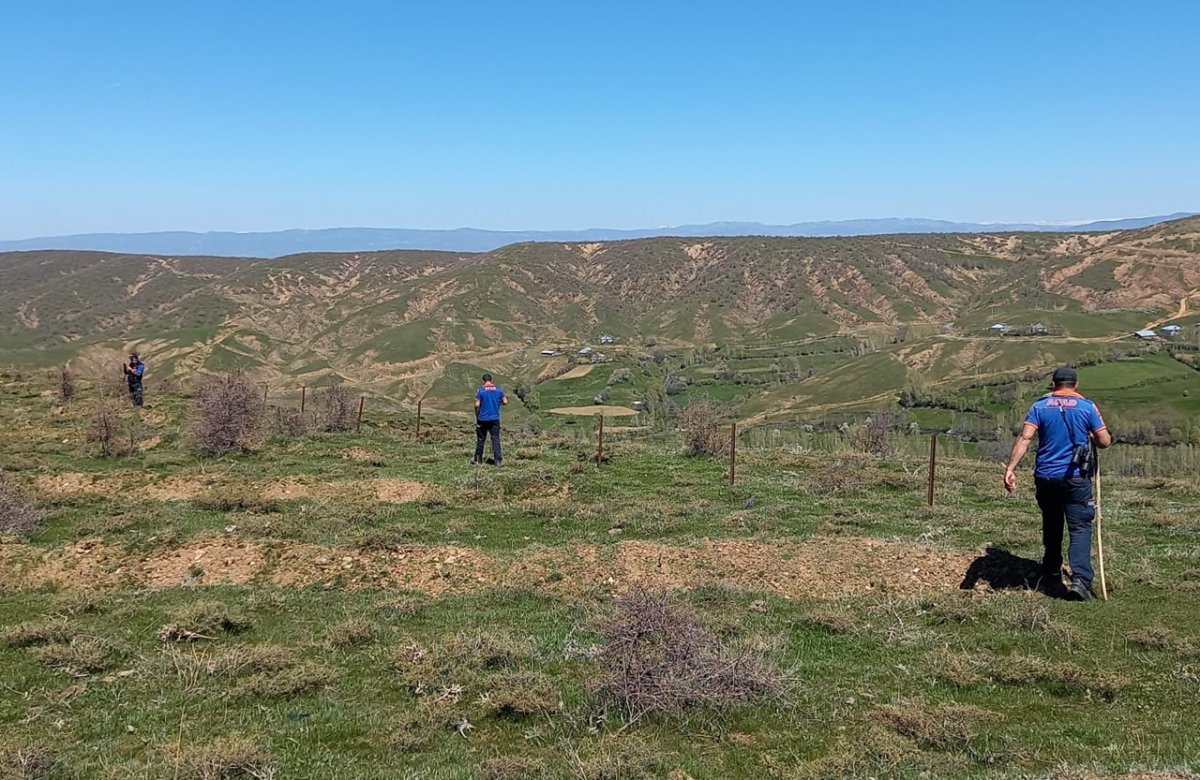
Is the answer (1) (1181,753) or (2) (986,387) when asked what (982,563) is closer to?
(1) (1181,753)

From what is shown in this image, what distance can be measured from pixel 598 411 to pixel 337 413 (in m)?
56.1

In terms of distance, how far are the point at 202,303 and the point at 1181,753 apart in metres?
165

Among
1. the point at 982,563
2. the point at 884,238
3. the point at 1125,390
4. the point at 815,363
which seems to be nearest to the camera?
the point at 982,563

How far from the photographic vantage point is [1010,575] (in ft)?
31.6

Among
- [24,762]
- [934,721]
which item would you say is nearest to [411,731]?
[24,762]

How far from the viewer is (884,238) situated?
174000mm

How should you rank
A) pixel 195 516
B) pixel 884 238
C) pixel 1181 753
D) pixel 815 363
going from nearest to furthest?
pixel 1181 753 → pixel 195 516 → pixel 815 363 → pixel 884 238

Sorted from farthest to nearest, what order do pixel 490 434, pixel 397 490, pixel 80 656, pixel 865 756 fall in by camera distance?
pixel 490 434
pixel 397 490
pixel 80 656
pixel 865 756

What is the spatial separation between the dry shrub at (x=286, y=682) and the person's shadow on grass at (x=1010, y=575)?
756 centimetres

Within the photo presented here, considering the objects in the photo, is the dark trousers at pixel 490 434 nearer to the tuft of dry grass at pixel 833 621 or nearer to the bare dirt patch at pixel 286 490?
the bare dirt patch at pixel 286 490

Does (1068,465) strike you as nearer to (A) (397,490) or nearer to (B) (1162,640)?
(B) (1162,640)

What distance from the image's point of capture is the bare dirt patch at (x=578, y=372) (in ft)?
331

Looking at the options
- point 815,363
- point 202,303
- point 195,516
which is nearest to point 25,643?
point 195,516

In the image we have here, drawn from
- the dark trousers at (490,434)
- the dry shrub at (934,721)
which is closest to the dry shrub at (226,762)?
the dry shrub at (934,721)
